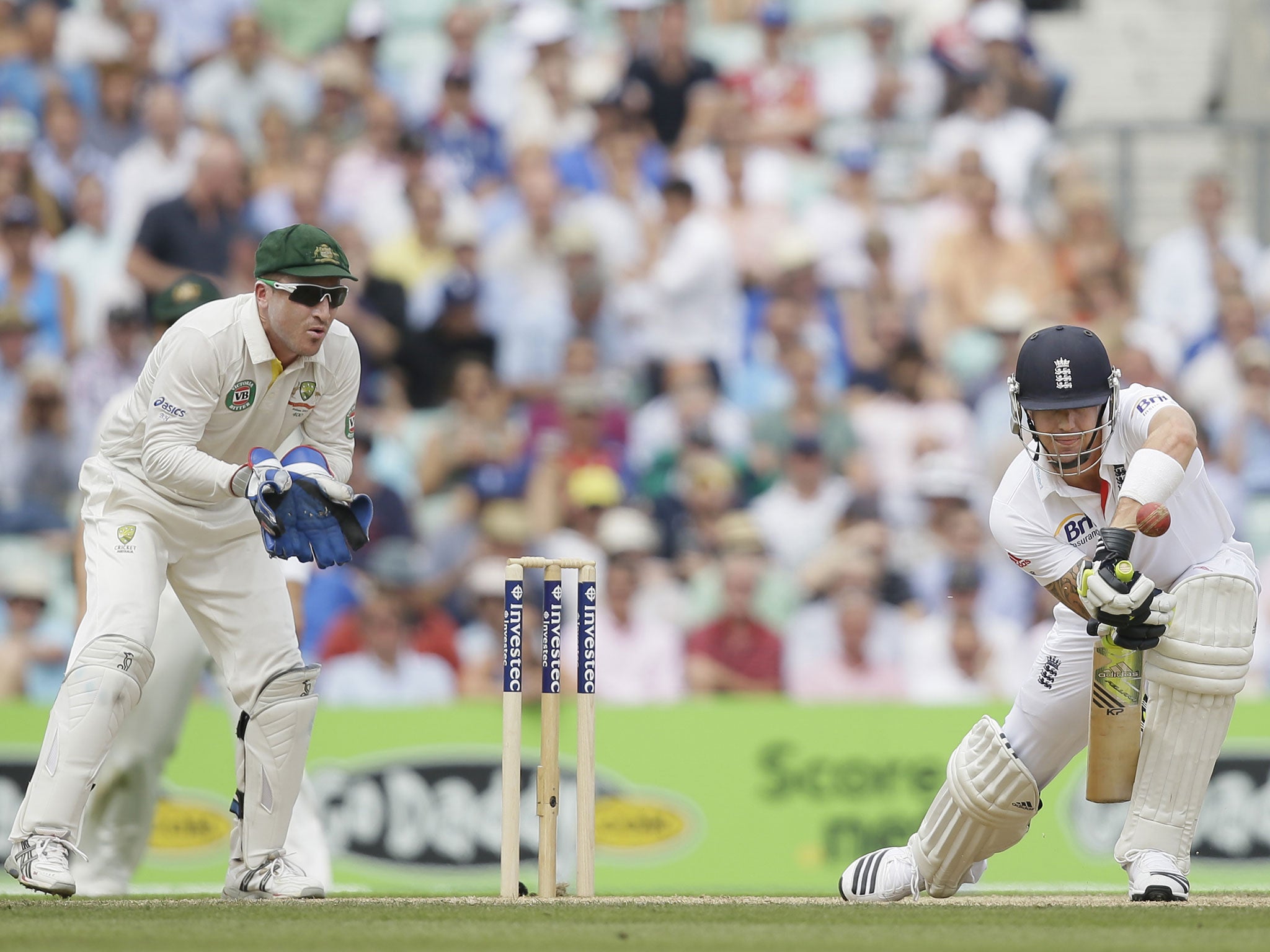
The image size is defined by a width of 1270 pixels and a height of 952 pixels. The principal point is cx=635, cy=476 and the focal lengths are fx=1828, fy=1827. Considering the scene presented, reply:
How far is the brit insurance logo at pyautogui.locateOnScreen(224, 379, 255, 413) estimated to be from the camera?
5438 mm

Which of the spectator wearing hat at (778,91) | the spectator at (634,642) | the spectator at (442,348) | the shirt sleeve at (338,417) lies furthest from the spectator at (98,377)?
the shirt sleeve at (338,417)

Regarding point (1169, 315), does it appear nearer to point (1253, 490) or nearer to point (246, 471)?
A: point (1253, 490)

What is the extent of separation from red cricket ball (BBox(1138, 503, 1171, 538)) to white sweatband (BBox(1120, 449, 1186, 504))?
0.02 metres

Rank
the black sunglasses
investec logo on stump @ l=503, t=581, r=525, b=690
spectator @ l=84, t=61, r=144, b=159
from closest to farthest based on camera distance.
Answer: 1. the black sunglasses
2. investec logo on stump @ l=503, t=581, r=525, b=690
3. spectator @ l=84, t=61, r=144, b=159

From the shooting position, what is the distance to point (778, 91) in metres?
11.1

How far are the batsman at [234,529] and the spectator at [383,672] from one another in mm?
2804

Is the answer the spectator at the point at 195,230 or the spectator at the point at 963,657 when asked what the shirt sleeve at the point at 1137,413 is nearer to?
the spectator at the point at 963,657

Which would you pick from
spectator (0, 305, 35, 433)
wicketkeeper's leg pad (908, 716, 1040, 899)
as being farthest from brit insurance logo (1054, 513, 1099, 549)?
spectator (0, 305, 35, 433)

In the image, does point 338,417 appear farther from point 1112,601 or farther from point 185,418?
point 1112,601

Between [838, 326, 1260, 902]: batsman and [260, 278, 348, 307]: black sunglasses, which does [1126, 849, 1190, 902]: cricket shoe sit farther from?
→ [260, 278, 348, 307]: black sunglasses

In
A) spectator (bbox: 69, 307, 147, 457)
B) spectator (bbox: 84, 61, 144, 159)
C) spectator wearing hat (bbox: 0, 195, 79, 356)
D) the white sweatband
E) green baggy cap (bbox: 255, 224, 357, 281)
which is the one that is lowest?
the white sweatband

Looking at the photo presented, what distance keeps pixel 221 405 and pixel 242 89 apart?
6048 mm

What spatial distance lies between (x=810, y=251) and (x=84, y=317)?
407cm

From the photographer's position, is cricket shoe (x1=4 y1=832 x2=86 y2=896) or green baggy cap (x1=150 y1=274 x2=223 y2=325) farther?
green baggy cap (x1=150 y1=274 x2=223 y2=325)
